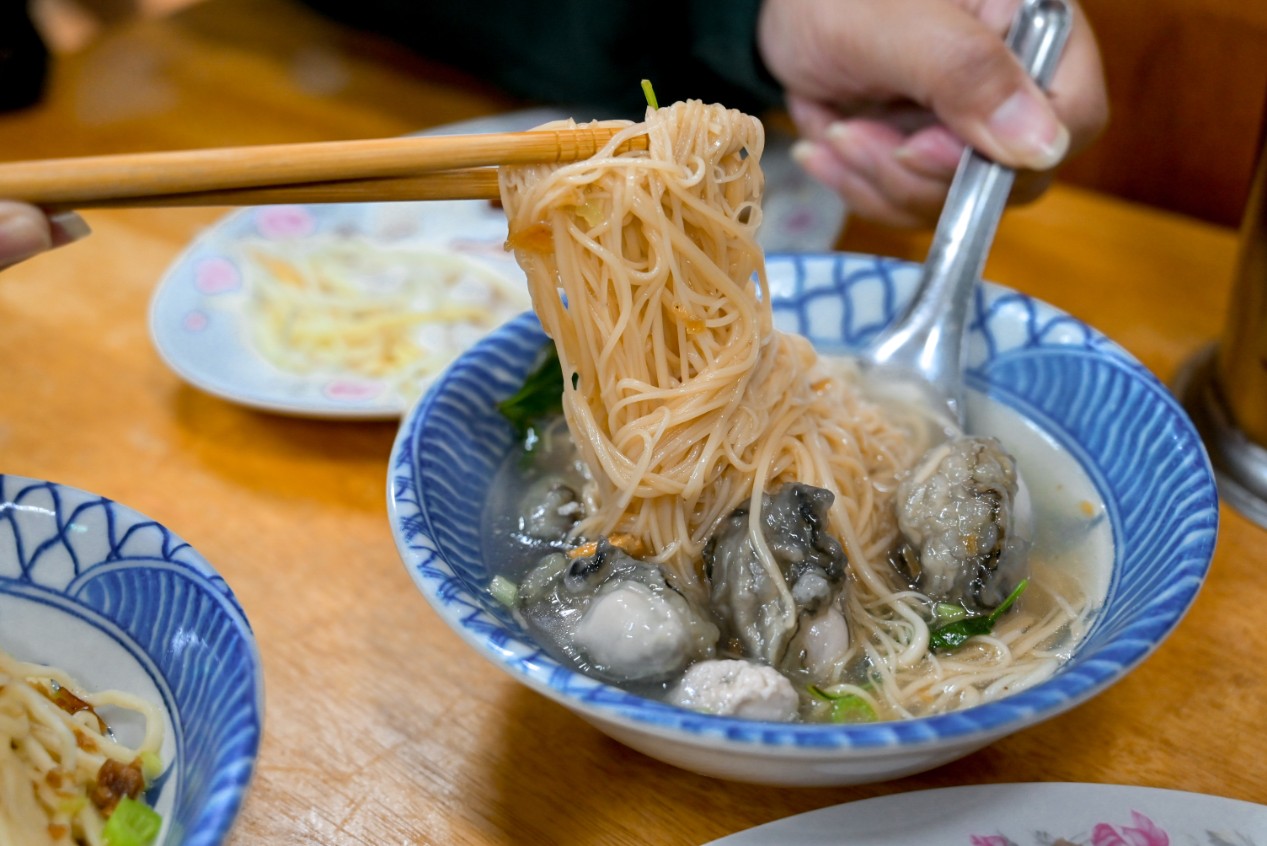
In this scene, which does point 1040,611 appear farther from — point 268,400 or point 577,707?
point 268,400

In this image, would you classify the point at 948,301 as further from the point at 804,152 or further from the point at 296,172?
the point at 296,172

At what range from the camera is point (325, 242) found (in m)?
2.93

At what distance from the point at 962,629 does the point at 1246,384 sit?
0.86m

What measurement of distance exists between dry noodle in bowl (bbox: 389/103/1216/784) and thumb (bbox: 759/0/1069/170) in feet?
A: 1.27

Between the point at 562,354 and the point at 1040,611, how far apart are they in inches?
32.5

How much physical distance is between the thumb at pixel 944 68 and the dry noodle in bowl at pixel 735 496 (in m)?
0.39

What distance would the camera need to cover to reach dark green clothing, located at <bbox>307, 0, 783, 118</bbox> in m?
2.78

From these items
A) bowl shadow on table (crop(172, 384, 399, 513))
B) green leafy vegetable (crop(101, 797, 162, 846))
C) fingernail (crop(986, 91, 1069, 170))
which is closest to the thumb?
fingernail (crop(986, 91, 1069, 170))

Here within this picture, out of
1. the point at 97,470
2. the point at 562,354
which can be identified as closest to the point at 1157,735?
the point at 562,354

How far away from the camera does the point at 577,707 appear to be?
1170 millimetres

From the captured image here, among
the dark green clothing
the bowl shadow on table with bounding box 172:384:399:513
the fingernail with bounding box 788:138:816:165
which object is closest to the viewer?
the bowl shadow on table with bounding box 172:384:399:513

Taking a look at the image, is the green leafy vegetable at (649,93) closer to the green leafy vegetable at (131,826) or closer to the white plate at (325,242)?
the white plate at (325,242)

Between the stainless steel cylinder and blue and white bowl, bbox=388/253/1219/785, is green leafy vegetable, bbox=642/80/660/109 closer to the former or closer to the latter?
blue and white bowl, bbox=388/253/1219/785

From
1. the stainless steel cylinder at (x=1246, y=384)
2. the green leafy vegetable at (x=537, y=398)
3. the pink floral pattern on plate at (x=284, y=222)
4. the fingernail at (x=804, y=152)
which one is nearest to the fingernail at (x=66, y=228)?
the green leafy vegetable at (x=537, y=398)
